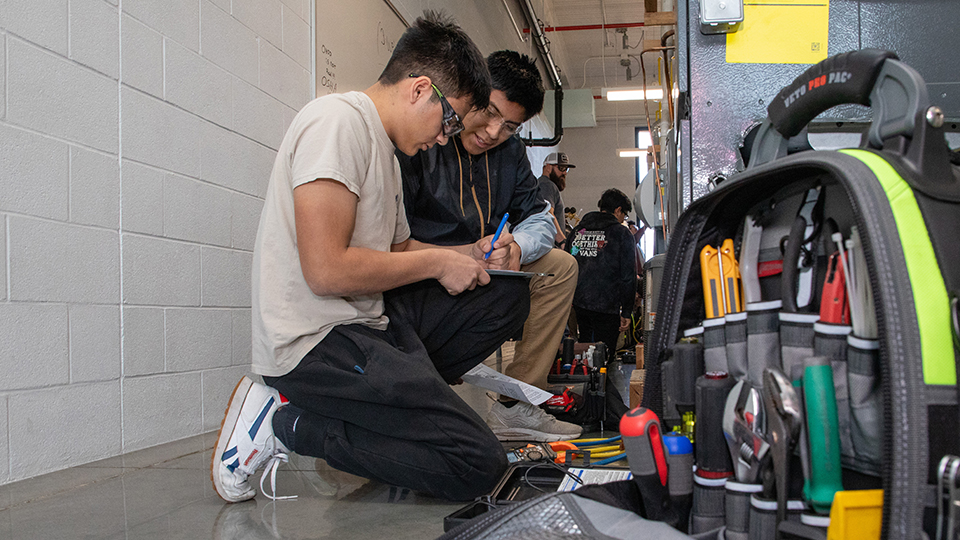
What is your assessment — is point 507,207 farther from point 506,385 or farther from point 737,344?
point 737,344

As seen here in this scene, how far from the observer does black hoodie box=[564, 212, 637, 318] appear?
5348mm

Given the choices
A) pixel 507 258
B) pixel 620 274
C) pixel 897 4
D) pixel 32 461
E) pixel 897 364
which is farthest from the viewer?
pixel 620 274

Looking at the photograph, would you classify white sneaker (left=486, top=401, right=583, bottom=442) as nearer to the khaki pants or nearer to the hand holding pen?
the khaki pants

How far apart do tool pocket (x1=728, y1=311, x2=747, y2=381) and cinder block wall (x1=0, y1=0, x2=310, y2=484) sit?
63.1 inches

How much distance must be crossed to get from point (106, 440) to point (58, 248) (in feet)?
1.81

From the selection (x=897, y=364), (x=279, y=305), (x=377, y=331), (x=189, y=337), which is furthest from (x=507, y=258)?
(x=897, y=364)

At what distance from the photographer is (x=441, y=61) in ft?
5.12

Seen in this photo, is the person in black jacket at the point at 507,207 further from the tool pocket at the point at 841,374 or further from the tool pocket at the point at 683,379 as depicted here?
the tool pocket at the point at 841,374

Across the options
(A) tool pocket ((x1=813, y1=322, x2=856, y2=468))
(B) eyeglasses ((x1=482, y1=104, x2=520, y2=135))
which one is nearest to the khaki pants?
(B) eyeglasses ((x1=482, y1=104, x2=520, y2=135))

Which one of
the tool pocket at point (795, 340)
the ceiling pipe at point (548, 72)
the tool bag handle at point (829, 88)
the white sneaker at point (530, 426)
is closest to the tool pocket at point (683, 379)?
A: the tool pocket at point (795, 340)

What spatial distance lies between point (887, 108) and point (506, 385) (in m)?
1.33

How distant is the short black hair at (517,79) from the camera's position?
2164 millimetres

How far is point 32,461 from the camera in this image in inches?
64.9

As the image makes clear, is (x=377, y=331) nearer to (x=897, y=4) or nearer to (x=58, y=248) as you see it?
(x=58, y=248)
